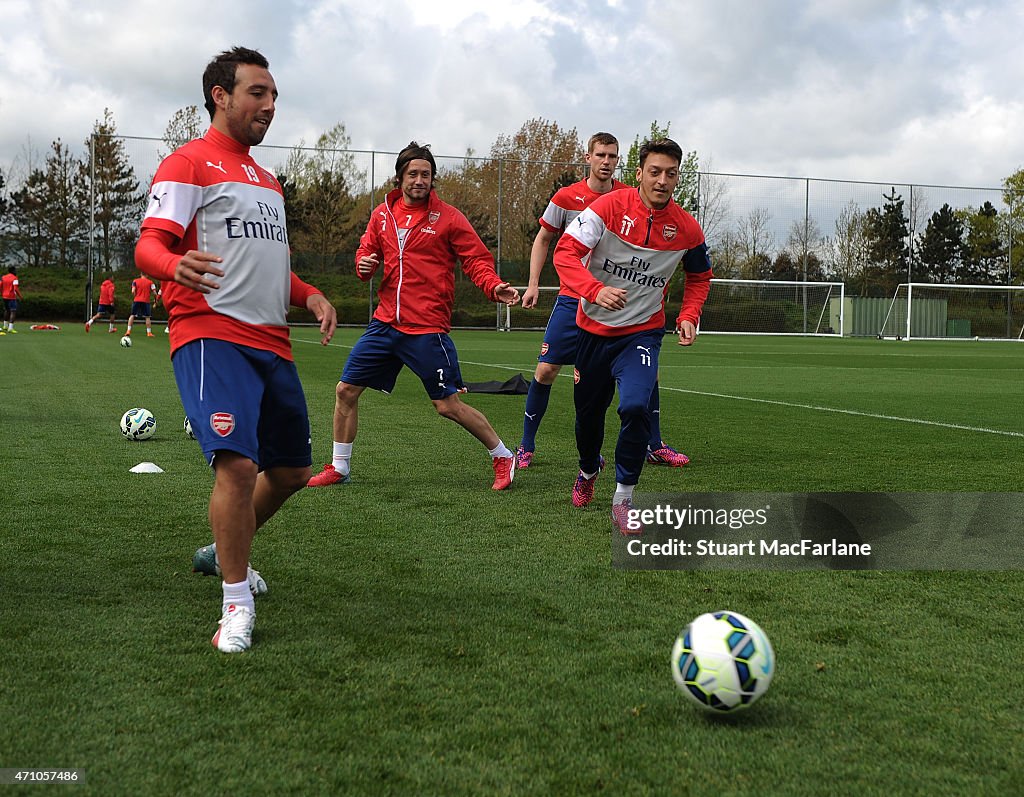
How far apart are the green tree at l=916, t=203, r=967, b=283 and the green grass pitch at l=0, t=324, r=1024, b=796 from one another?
48.6 metres

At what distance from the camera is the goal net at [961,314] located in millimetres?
43188

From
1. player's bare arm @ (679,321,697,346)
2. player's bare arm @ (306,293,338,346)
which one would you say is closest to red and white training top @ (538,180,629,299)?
player's bare arm @ (679,321,697,346)

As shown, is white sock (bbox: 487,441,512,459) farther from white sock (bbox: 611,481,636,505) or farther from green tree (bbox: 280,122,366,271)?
green tree (bbox: 280,122,366,271)

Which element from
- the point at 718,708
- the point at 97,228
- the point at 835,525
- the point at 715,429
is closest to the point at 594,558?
the point at 835,525

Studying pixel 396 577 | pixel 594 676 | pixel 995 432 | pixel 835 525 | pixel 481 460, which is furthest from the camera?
pixel 995 432

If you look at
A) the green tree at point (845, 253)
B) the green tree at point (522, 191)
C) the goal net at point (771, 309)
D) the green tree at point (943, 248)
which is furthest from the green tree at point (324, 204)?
the green tree at point (943, 248)

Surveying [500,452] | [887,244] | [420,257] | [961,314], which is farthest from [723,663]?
[887,244]

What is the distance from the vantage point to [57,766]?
255cm

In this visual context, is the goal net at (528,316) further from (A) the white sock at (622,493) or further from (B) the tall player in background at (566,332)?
(A) the white sock at (622,493)

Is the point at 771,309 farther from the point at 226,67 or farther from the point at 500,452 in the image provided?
the point at 226,67

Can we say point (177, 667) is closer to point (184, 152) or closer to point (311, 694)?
point (311, 694)

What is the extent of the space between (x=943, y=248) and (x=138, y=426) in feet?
173

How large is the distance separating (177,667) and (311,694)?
51cm

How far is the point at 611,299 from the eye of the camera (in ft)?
16.8
